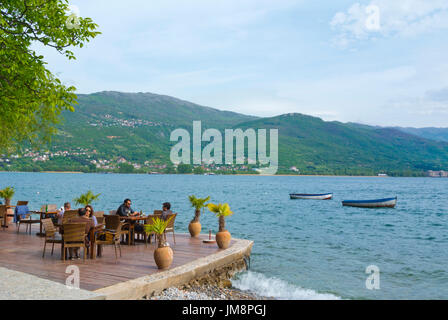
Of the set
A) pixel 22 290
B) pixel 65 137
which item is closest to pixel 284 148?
pixel 65 137

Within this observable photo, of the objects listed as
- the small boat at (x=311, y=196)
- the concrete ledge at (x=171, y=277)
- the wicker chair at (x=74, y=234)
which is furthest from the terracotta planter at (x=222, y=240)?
the small boat at (x=311, y=196)

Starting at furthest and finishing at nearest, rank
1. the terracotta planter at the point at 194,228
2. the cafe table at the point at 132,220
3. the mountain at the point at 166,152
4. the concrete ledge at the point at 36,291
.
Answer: the mountain at the point at 166,152 → the terracotta planter at the point at 194,228 → the cafe table at the point at 132,220 → the concrete ledge at the point at 36,291

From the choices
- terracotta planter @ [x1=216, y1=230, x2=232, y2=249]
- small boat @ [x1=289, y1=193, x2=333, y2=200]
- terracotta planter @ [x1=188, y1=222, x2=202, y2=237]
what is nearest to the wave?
terracotta planter @ [x1=216, y1=230, x2=232, y2=249]

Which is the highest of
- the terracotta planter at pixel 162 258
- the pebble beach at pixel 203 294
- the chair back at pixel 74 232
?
the chair back at pixel 74 232

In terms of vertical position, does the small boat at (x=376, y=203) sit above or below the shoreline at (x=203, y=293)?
below

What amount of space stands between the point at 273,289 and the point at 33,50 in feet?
30.5

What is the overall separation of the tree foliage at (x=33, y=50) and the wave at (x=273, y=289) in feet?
22.1

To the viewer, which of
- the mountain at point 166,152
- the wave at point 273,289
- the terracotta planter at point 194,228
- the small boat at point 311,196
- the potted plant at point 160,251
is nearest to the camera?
the potted plant at point 160,251

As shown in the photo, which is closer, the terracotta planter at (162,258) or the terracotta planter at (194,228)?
the terracotta planter at (162,258)

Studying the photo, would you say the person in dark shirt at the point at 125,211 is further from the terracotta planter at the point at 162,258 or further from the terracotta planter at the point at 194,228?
the terracotta planter at the point at 162,258

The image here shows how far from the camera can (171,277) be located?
8078 millimetres

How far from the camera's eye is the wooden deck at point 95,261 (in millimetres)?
7792

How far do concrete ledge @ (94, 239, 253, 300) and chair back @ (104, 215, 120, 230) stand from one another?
7.94 ft
